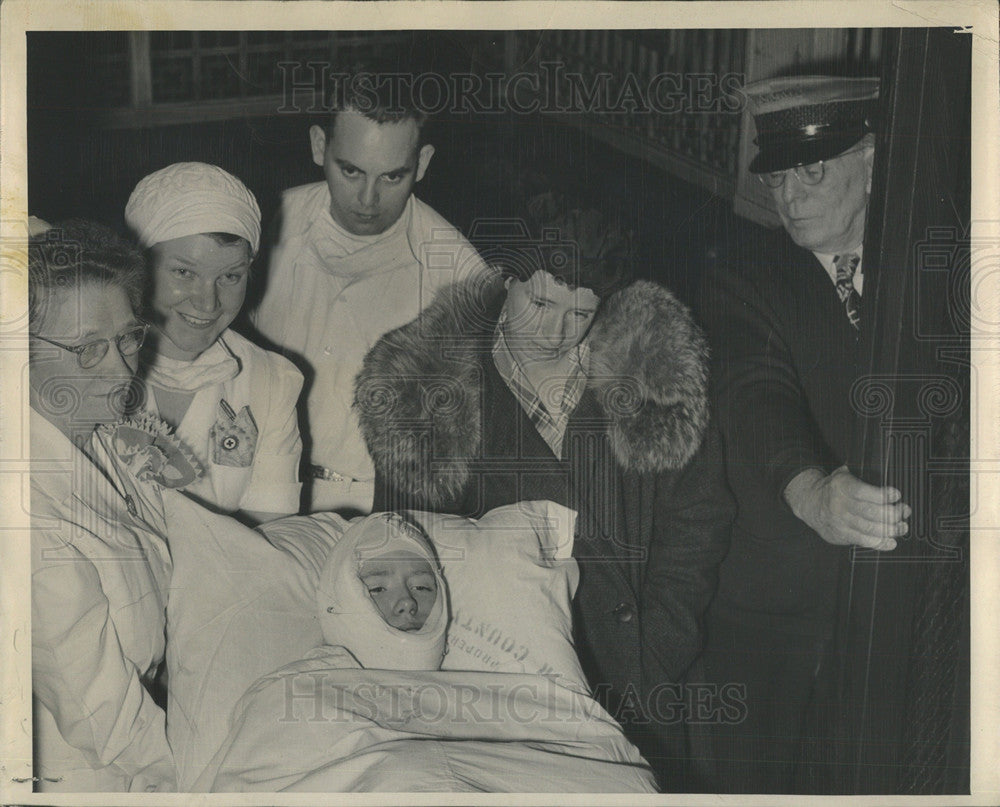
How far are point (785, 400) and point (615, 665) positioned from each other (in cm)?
72

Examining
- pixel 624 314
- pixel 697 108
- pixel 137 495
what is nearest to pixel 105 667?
pixel 137 495

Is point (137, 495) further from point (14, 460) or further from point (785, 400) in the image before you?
point (785, 400)

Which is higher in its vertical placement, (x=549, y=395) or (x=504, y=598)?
(x=549, y=395)

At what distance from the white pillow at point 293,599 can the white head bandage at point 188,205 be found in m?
0.60

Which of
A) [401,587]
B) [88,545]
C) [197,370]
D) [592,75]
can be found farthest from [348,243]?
[88,545]

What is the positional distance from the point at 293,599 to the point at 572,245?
101 cm

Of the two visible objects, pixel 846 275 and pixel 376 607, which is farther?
pixel 846 275

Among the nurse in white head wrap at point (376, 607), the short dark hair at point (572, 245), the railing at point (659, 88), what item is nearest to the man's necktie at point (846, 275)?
the railing at point (659, 88)

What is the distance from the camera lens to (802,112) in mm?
2482

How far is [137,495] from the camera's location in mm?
2430

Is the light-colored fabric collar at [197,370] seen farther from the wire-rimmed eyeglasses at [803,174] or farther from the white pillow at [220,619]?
the wire-rimmed eyeglasses at [803,174]

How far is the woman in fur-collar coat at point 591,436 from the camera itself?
2465 millimetres

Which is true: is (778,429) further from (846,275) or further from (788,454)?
(846,275)

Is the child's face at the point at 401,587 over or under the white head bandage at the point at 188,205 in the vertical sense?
under
